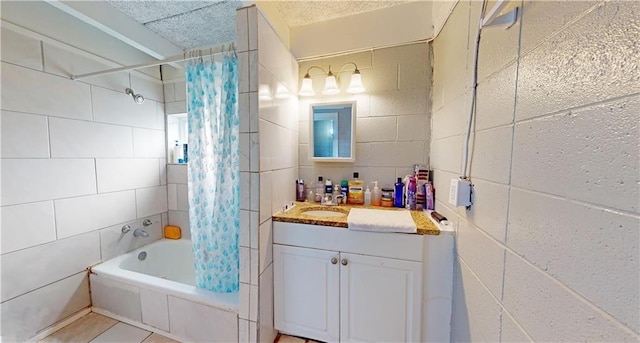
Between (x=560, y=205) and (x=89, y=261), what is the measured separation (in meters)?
2.58

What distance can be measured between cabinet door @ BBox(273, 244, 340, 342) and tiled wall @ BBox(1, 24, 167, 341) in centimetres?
147

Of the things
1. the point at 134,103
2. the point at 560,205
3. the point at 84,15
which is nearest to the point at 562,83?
the point at 560,205

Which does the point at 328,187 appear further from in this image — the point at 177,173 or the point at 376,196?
the point at 177,173

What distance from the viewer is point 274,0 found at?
1.29m

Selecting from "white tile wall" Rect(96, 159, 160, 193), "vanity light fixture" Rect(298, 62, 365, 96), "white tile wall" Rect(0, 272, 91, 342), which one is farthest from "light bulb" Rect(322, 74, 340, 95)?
"white tile wall" Rect(0, 272, 91, 342)

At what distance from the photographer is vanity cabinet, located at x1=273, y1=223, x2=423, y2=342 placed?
44.3 inches

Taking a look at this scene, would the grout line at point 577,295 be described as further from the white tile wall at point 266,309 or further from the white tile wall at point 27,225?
the white tile wall at point 27,225

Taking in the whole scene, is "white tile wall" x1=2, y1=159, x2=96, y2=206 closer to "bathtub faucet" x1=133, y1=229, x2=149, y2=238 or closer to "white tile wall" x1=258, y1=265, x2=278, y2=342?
"bathtub faucet" x1=133, y1=229, x2=149, y2=238

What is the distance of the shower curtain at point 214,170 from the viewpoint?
1344 mm

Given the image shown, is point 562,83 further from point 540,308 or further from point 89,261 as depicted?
point 89,261

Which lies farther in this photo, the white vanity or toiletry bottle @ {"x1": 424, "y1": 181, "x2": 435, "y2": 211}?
toiletry bottle @ {"x1": 424, "y1": 181, "x2": 435, "y2": 211}

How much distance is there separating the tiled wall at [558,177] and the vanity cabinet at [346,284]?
315mm

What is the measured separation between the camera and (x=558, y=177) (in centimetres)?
48

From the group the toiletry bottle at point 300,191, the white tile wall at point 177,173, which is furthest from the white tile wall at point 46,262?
the toiletry bottle at point 300,191
